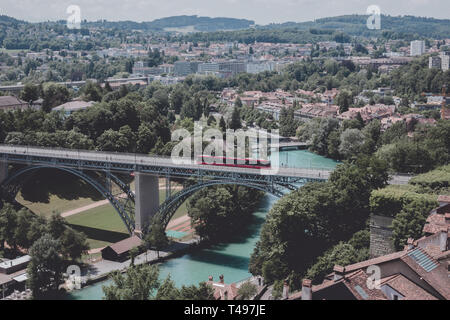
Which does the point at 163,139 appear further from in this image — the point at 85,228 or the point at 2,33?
the point at 2,33

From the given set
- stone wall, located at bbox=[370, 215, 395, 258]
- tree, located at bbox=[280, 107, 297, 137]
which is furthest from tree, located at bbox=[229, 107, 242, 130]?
stone wall, located at bbox=[370, 215, 395, 258]

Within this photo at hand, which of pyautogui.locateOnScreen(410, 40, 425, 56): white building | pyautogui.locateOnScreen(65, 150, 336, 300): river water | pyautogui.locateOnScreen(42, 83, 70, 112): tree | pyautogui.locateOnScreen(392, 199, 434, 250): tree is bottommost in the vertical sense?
pyautogui.locateOnScreen(65, 150, 336, 300): river water

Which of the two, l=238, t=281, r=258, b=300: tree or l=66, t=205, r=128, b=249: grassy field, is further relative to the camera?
l=66, t=205, r=128, b=249: grassy field

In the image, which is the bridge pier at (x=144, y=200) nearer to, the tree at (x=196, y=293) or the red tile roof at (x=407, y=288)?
the tree at (x=196, y=293)

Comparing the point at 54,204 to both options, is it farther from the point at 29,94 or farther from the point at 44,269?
the point at 29,94

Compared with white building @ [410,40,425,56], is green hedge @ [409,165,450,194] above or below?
below

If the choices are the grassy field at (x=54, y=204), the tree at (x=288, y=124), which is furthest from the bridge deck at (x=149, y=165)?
the tree at (x=288, y=124)

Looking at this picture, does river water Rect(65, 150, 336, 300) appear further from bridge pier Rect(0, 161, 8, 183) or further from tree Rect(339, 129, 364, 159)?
tree Rect(339, 129, 364, 159)
